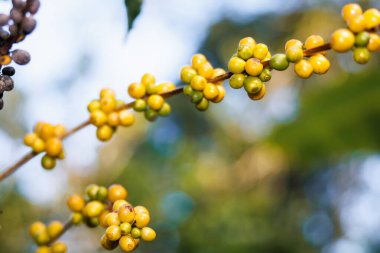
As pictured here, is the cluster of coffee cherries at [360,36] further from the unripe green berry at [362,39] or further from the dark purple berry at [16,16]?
the dark purple berry at [16,16]

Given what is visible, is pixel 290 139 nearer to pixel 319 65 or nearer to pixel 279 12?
pixel 319 65

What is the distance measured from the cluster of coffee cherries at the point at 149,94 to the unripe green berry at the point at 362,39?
0.33m

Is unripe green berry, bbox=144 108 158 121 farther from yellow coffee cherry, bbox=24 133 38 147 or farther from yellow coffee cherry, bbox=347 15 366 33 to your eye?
yellow coffee cherry, bbox=347 15 366 33

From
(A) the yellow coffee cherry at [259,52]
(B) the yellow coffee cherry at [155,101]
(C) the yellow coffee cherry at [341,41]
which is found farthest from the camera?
(B) the yellow coffee cherry at [155,101]

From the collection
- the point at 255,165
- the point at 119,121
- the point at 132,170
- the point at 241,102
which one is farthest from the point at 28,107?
the point at 119,121

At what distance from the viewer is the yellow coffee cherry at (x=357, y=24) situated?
22.0 inches

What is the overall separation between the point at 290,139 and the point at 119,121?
2.23m

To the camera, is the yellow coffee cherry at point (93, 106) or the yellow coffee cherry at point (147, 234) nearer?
the yellow coffee cherry at point (147, 234)

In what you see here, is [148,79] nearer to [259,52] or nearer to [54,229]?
[259,52]

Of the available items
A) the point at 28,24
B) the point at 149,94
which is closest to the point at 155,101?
the point at 149,94

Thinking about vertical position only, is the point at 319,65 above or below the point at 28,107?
above

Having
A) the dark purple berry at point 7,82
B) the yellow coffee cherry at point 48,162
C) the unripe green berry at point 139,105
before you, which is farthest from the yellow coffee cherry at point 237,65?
the yellow coffee cherry at point 48,162

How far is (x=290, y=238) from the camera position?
4.15 meters

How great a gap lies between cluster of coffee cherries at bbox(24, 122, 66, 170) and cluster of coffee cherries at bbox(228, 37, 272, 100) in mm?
355
